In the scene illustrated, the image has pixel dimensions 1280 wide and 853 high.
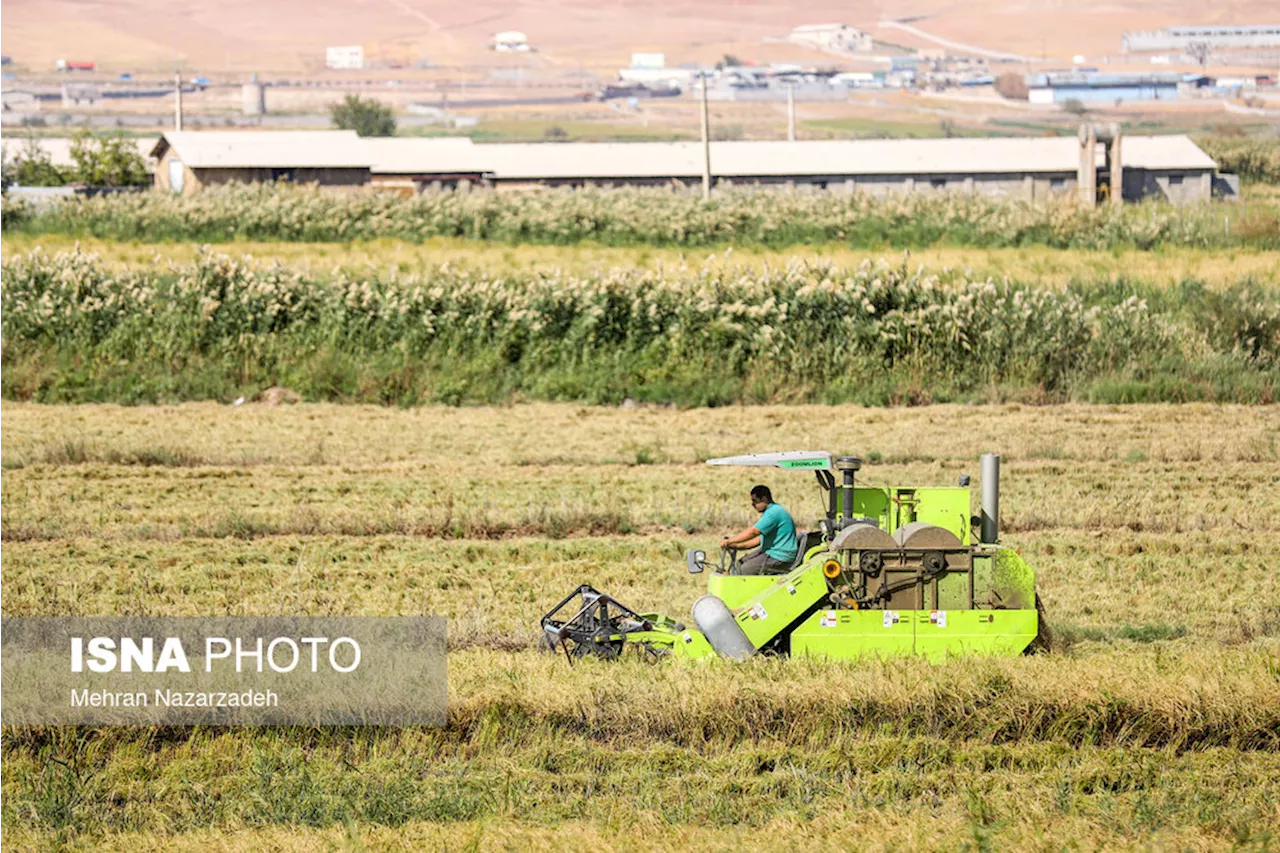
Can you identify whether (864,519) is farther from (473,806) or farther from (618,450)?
(618,450)

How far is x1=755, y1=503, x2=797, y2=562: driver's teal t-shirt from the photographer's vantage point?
41.4ft

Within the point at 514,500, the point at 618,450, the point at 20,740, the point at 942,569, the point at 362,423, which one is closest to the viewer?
the point at 20,740

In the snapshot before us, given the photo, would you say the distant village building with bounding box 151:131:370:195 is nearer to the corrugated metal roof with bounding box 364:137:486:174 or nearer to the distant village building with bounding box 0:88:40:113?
the corrugated metal roof with bounding box 364:137:486:174

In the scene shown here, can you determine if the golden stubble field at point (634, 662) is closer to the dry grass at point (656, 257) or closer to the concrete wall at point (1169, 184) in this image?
the dry grass at point (656, 257)

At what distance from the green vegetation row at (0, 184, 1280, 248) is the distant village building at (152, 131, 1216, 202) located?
18940mm

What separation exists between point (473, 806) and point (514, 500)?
9744 mm

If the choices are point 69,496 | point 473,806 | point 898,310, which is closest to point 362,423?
point 69,496

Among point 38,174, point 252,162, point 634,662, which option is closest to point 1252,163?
point 252,162

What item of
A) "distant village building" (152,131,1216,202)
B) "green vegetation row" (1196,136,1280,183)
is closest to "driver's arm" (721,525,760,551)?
"distant village building" (152,131,1216,202)

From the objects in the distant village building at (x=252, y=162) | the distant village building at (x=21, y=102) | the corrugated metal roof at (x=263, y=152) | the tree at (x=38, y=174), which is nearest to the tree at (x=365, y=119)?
the corrugated metal roof at (x=263, y=152)

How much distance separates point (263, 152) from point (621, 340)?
4434 cm

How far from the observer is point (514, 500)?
19.4m

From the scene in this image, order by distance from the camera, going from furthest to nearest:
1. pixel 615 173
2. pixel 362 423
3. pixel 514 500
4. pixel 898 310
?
pixel 615 173, pixel 898 310, pixel 362 423, pixel 514 500

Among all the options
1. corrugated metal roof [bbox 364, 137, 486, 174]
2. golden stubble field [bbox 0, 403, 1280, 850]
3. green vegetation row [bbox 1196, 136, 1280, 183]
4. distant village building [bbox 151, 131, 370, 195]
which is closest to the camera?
golden stubble field [bbox 0, 403, 1280, 850]
